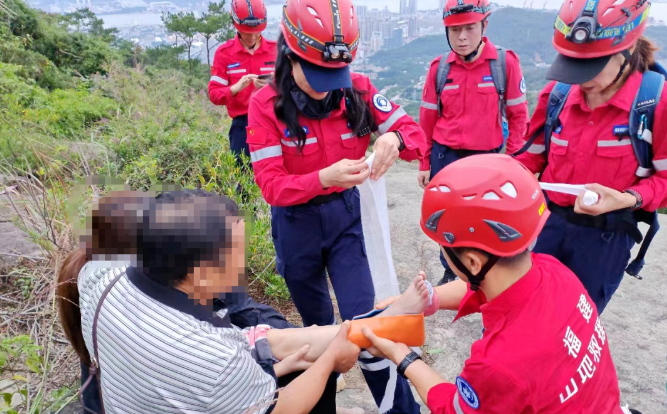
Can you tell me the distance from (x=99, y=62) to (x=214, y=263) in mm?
16200

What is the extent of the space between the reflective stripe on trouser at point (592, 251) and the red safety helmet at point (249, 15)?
→ 3543 mm

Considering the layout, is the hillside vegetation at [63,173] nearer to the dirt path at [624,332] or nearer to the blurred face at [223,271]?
the blurred face at [223,271]

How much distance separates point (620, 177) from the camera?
7.70ft

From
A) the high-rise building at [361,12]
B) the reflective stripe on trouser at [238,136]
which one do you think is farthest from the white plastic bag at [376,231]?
the reflective stripe on trouser at [238,136]

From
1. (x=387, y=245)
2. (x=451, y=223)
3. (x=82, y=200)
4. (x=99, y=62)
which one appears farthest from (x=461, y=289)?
→ (x=99, y=62)

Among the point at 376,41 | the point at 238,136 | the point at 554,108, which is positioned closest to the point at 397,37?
the point at 376,41

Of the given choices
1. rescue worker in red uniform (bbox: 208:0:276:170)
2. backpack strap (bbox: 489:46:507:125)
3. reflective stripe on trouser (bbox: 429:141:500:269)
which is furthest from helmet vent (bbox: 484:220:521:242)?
rescue worker in red uniform (bbox: 208:0:276:170)

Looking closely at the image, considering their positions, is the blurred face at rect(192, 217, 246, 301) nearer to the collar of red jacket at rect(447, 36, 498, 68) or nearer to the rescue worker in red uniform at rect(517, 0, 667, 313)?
the rescue worker in red uniform at rect(517, 0, 667, 313)

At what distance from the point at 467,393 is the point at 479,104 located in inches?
112

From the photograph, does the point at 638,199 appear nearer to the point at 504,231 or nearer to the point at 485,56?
the point at 504,231

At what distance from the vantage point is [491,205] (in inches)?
61.2

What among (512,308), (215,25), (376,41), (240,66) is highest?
(512,308)

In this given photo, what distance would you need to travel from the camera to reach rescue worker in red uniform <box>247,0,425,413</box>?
2209mm

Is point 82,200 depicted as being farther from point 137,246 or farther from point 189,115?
point 189,115
